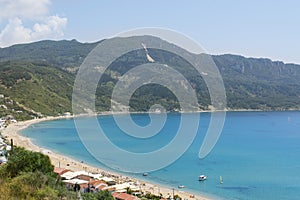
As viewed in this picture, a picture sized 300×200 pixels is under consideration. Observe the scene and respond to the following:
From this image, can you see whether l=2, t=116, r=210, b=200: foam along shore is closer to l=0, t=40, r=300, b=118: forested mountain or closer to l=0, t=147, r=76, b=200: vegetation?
l=0, t=147, r=76, b=200: vegetation

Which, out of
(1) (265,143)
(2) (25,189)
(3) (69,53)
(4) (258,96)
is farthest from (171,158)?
(3) (69,53)

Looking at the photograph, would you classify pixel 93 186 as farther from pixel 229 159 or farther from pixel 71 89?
pixel 71 89

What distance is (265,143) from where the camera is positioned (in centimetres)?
5744

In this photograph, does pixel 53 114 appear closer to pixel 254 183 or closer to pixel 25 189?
pixel 254 183

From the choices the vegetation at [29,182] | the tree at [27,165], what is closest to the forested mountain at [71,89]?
the tree at [27,165]

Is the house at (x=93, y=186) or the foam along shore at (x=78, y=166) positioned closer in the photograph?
the house at (x=93, y=186)

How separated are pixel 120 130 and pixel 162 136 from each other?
10.4 meters

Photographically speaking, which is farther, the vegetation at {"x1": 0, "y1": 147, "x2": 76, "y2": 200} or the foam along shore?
the foam along shore

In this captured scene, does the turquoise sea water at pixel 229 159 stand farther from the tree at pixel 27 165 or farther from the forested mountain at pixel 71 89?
the tree at pixel 27 165

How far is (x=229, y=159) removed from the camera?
43.2 metres

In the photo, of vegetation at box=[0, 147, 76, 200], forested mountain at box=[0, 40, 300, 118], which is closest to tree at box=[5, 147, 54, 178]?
vegetation at box=[0, 147, 76, 200]

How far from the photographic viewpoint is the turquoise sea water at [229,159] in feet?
98.9

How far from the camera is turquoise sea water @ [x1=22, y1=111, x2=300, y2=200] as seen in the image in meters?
30.1

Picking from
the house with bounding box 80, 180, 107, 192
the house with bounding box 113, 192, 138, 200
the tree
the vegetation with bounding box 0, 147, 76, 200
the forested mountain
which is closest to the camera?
the vegetation with bounding box 0, 147, 76, 200
